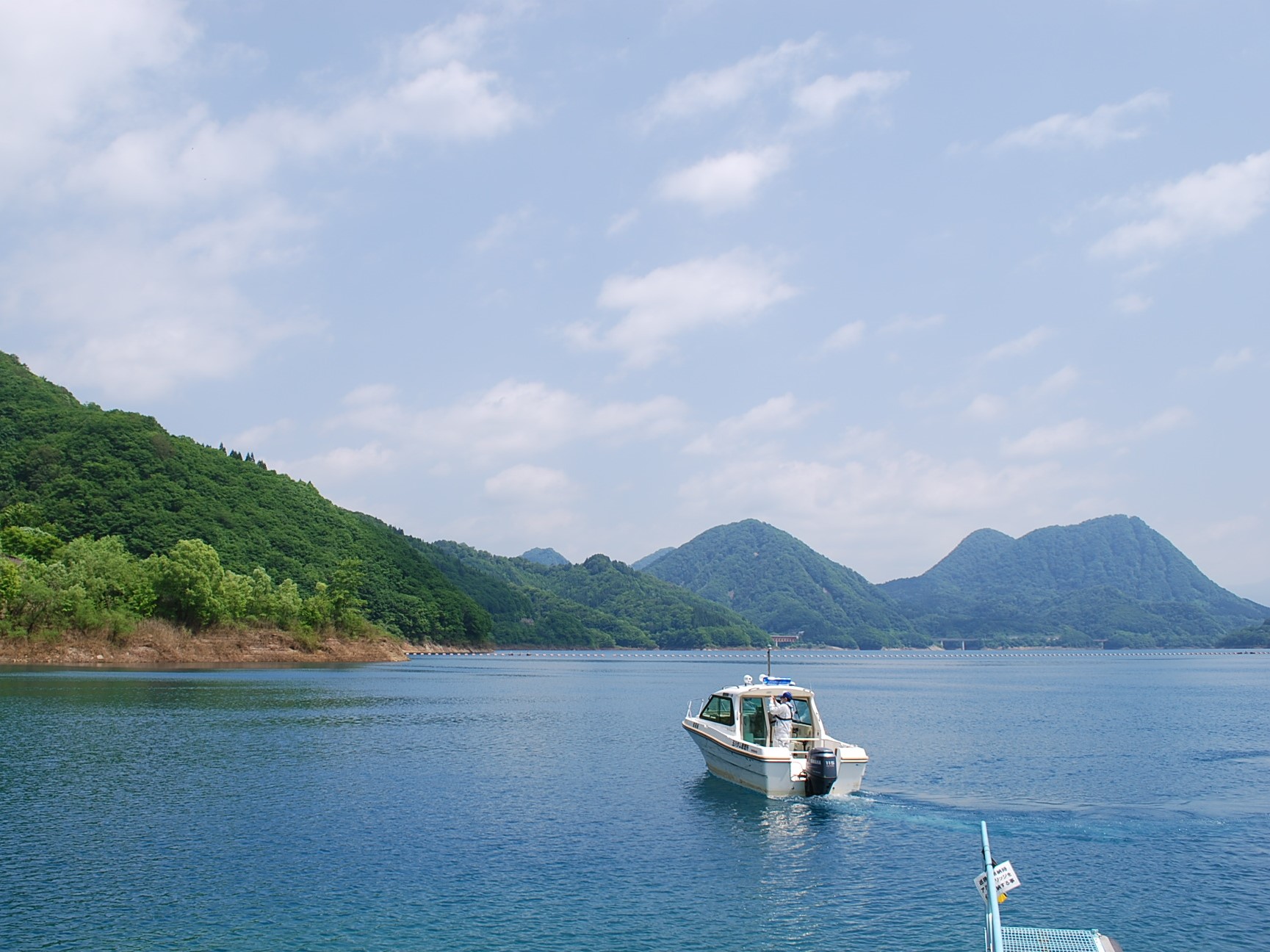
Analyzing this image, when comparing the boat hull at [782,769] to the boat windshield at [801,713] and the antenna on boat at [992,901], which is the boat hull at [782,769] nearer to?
the boat windshield at [801,713]

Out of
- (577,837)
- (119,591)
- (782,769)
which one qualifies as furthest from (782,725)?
(119,591)

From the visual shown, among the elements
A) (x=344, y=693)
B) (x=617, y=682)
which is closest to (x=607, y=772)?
(x=344, y=693)

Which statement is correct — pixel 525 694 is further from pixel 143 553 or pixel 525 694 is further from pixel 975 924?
pixel 143 553

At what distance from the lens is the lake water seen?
21.0 m

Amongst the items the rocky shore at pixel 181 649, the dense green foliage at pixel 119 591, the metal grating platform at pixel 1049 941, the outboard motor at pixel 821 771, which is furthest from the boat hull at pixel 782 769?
the rocky shore at pixel 181 649

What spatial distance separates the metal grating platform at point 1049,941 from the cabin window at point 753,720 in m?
22.0

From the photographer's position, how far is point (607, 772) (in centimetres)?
4262

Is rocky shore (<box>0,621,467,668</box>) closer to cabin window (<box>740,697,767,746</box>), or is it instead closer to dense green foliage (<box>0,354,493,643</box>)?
dense green foliage (<box>0,354,493,643</box>)

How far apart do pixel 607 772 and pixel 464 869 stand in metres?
17.6

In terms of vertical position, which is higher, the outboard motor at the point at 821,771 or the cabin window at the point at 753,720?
the cabin window at the point at 753,720

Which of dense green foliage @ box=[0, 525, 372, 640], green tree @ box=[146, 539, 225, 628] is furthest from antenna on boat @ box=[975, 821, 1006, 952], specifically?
green tree @ box=[146, 539, 225, 628]

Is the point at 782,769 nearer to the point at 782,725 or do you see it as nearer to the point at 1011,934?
the point at 782,725

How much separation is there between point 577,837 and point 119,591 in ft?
366

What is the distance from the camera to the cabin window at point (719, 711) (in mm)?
41000
